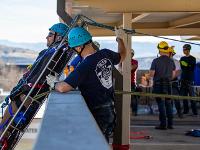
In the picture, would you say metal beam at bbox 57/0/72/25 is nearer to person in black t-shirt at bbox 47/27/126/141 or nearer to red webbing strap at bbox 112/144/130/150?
person in black t-shirt at bbox 47/27/126/141

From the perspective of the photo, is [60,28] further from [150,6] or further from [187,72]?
[187,72]

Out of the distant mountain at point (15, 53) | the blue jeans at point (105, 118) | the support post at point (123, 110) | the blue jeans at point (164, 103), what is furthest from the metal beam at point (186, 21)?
the distant mountain at point (15, 53)

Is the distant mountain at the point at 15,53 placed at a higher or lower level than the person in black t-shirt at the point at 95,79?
lower

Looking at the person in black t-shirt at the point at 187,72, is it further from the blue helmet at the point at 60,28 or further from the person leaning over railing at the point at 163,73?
the blue helmet at the point at 60,28

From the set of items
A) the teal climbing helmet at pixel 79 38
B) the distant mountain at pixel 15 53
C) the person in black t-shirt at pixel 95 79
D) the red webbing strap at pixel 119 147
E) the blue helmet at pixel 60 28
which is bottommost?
the distant mountain at pixel 15 53

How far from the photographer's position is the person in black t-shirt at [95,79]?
4.36 metres

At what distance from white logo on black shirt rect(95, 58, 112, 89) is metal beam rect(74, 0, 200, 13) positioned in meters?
3.63

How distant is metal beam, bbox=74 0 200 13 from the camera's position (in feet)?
26.7

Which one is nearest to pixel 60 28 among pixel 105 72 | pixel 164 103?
pixel 105 72

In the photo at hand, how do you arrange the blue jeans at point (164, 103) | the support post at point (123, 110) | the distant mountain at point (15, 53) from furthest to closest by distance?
the distant mountain at point (15, 53)
the blue jeans at point (164, 103)
the support post at point (123, 110)

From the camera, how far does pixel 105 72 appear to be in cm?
462

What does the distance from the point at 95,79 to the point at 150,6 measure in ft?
13.1

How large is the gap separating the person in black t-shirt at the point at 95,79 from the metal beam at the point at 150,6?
11.4 ft

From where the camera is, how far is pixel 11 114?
625 centimetres
